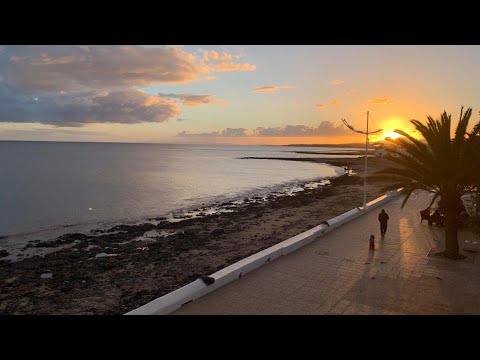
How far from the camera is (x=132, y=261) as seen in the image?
15.1m

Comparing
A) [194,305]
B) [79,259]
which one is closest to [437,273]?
[194,305]

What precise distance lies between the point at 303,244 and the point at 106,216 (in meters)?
20.6

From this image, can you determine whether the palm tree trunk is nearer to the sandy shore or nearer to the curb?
the sandy shore

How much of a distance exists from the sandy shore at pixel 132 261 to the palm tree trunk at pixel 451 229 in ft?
12.0

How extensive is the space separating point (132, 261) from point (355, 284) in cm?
1016

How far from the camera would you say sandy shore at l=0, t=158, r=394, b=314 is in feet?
35.9

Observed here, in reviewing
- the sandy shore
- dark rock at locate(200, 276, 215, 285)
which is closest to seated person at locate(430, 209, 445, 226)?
the sandy shore

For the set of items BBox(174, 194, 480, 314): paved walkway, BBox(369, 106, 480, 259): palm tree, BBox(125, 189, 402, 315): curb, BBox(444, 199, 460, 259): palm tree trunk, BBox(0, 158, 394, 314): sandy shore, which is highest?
BBox(369, 106, 480, 259): palm tree

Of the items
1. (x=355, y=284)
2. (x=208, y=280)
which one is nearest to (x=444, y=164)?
(x=355, y=284)

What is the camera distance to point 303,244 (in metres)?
11.8

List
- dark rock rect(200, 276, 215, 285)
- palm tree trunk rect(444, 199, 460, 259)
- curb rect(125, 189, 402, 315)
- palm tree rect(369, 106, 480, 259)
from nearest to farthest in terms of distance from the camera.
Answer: curb rect(125, 189, 402, 315)
dark rock rect(200, 276, 215, 285)
palm tree rect(369, 106, 480, 259)
palm tree trunk rect(444, 199, 460, 259)

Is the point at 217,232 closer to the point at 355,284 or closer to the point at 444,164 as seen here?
the point at 355,284
